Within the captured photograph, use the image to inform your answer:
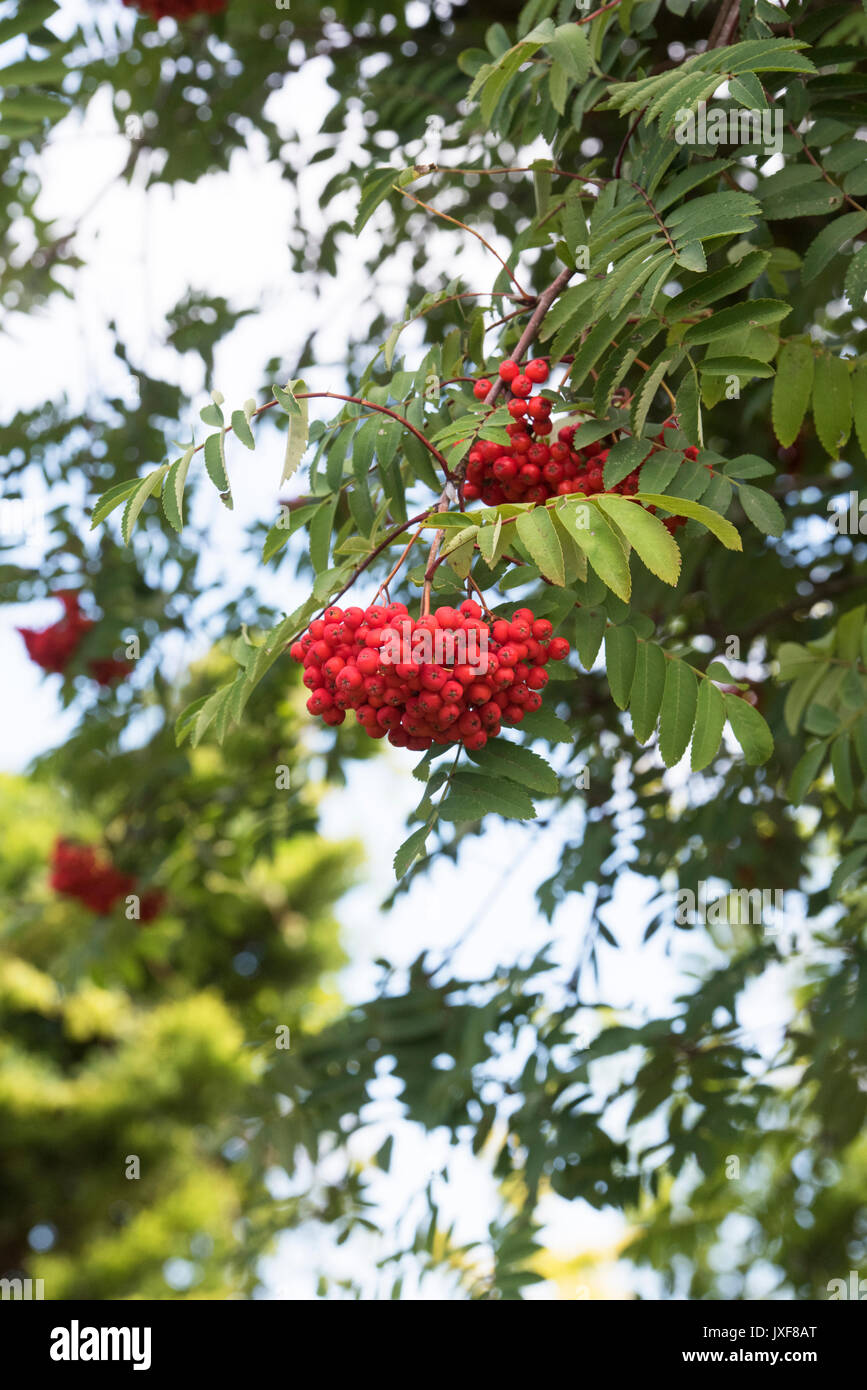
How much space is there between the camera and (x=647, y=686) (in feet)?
5.21

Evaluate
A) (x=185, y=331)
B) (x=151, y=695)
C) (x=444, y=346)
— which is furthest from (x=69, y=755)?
(x=444, y=346)

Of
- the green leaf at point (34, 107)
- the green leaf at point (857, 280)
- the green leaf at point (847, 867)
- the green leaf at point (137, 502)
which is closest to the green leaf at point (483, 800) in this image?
the green leaf at point (137, 502)

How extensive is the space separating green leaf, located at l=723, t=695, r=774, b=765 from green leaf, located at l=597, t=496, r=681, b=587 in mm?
334

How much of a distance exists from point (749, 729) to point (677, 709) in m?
0.10

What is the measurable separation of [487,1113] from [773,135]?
7.09 ft

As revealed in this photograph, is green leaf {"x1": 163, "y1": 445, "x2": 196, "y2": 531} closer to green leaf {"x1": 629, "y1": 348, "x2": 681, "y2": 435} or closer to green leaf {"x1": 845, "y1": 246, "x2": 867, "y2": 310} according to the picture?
green leaf {"x1": 629, "y1": 348, "x2": 681, "y2": 435}

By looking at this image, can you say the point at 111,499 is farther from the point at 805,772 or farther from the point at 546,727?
the point at 805,772

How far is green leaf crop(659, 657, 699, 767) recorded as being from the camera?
1592 mm

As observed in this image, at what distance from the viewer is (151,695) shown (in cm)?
405

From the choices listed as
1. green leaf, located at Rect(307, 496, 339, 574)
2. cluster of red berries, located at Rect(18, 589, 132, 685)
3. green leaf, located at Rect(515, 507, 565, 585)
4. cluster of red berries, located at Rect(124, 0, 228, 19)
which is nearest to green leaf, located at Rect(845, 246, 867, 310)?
green leaf, located at Rect(515, 507, 565, 585)

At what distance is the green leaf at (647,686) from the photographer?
1571mm
